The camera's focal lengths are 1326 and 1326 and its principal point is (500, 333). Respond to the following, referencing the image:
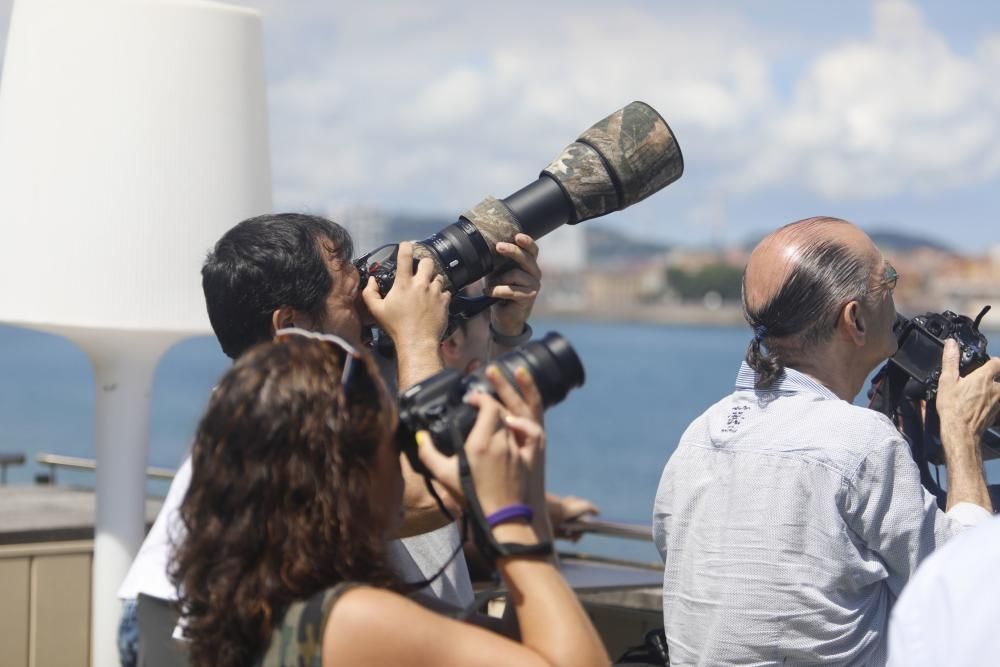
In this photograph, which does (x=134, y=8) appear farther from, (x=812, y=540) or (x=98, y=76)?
(x=812, y=540)

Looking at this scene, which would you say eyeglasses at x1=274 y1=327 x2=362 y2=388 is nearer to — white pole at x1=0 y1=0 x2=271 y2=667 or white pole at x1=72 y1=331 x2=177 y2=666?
white pole at x1=0 y1=0 x2=271 y2=667

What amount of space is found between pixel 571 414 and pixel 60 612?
57758mm

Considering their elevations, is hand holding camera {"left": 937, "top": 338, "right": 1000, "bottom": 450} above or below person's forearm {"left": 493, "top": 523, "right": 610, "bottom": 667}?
above


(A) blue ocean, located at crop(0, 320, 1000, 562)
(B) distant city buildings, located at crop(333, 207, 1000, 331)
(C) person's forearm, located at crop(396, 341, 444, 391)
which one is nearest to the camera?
(C) person's forearm, located at crop(396, 341, 444, 391)

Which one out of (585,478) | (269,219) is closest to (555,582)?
(269,219)

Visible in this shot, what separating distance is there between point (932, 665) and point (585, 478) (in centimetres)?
3779

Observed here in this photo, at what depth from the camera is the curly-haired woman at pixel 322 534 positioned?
1653mm

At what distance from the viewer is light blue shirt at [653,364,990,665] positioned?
2342 millimetres

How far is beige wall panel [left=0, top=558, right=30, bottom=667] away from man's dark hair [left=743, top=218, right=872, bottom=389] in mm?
2652

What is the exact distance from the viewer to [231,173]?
358cm

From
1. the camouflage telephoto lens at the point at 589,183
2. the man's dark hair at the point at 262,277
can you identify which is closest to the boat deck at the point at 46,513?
the man's dark hair at the point at 262,277

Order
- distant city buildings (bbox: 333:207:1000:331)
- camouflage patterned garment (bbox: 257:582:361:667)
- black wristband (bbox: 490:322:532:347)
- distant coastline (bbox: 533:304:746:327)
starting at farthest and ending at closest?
distant coastline (bbox: 533:304:746:327)
distant city buildings (bbox: 333:207:1000:331)
black wristband (bbox: 490:322:532:347)
camouflage patterned garment (bbox: 257:582:361:667)

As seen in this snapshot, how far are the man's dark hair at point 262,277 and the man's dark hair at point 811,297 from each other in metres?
0.85

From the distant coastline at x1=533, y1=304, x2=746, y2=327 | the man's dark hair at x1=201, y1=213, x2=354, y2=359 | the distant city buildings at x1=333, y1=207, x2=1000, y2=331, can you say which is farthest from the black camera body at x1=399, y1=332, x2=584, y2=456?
the distant coastline at x1=533, y1=304, x2=746, y2=327
